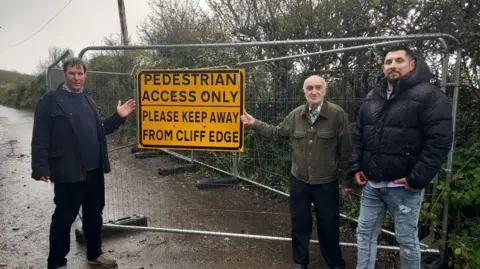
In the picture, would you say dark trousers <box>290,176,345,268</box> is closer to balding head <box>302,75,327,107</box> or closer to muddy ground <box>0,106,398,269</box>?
muddy ground <box>0,106,398,269</box>

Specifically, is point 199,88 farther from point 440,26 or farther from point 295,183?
point 440,26

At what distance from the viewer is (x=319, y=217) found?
3.15 meters

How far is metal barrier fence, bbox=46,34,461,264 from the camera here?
3.40m

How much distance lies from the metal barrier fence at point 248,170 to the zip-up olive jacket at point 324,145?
2.01 ft

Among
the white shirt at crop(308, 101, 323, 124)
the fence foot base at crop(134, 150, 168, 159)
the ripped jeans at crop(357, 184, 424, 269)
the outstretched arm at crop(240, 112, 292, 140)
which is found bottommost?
the fence foot base at crop(134, 150, 168, 159)

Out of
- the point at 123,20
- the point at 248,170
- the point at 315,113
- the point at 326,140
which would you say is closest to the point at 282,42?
the point at 315,113

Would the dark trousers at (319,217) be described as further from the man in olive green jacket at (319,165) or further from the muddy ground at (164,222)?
the muddy ground at (164,222)

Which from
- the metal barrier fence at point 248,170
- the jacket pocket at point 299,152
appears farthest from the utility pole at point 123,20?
the jacket pocket at point 299,152

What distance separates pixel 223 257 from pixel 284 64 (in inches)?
103

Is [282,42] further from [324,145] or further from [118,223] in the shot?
[118,223]

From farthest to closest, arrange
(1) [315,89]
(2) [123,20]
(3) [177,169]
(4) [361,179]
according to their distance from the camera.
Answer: (2) [123,20] < (3) [177,169] < (1) [315,89] < (4) [361,179]

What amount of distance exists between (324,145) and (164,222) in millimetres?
2706

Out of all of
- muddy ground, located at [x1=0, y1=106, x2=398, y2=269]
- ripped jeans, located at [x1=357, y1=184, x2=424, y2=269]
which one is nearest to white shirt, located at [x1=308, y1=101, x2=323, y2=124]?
ripped jeans, located at [x1=357, y1=184, x2=424, y2=269]

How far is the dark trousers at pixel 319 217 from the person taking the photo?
10.2 feet
